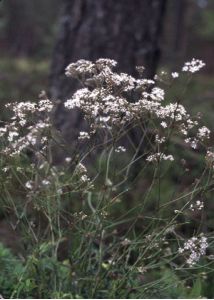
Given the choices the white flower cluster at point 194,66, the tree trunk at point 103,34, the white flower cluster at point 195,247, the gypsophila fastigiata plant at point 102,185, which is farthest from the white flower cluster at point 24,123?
the tree trunk at point 103,34

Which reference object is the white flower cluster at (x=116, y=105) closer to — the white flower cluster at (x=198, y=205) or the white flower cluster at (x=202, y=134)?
the white flower cluster at (x=202, y=134)

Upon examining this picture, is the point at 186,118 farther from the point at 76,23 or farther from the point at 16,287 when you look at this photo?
the point at 76,23

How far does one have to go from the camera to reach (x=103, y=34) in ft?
15.8

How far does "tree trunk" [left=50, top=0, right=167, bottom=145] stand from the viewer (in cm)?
477

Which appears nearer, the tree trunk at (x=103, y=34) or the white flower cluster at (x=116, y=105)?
the white flower cluster at (x=116, y=105)

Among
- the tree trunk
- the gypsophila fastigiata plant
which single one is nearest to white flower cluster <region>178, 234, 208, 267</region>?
the gypsophila fastigiata plant

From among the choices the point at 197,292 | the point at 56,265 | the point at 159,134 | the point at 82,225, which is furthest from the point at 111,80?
the point at 197,292

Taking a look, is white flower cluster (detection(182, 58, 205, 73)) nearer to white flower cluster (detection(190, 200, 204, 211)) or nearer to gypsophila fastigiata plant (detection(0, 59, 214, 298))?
gypsophila fastigiata plant (detection(0, 59, 214, 298))

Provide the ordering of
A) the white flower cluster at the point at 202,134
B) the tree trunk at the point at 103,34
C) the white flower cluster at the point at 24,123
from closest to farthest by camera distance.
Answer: the white flower cluster at the point at 24,123 < the white flower cluster at the point at 202,134 < the tree trunk at the point at 103,34

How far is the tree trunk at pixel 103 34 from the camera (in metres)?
4.77

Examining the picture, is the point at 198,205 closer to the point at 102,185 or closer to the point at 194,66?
the point at 102,185

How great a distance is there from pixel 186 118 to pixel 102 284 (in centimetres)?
80

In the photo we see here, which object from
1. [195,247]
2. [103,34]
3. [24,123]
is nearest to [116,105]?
[24,123]

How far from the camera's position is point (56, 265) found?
240 cm
